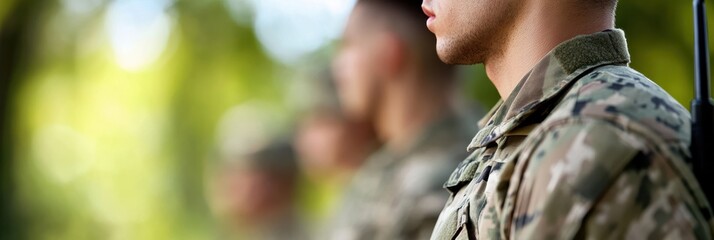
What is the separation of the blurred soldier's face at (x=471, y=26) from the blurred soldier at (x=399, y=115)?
138cm

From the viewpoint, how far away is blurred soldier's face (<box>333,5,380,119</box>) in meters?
3.90

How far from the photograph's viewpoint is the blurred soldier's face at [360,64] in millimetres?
3904

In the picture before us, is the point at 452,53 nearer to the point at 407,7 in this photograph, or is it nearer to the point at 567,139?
the point at 567,139

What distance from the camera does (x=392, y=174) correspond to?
3.80 meters

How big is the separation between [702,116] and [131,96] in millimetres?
9075

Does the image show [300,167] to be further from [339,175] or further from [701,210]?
[701,210]

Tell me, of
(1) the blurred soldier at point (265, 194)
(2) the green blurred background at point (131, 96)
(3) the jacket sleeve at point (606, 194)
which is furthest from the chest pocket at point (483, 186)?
(2) the green blurred background at point (131, 96)

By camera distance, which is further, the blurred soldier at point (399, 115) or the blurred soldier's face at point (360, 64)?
the blurred soldier's face at point (360, 64)

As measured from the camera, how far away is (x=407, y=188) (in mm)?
3521

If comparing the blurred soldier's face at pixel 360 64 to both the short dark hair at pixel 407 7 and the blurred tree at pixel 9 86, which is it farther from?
the blurred tree at pixel 9 86

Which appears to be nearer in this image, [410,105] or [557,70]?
[557,70]

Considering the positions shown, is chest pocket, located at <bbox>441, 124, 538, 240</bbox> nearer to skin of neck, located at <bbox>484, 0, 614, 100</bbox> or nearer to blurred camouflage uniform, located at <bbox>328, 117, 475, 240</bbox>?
skin of neck, located at <bbox>484, 0, 614, 100</bbox>

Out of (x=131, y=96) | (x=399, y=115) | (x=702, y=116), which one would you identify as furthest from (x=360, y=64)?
(x=131, y=96)

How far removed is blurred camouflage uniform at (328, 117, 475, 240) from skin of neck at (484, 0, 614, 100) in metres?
1.44
